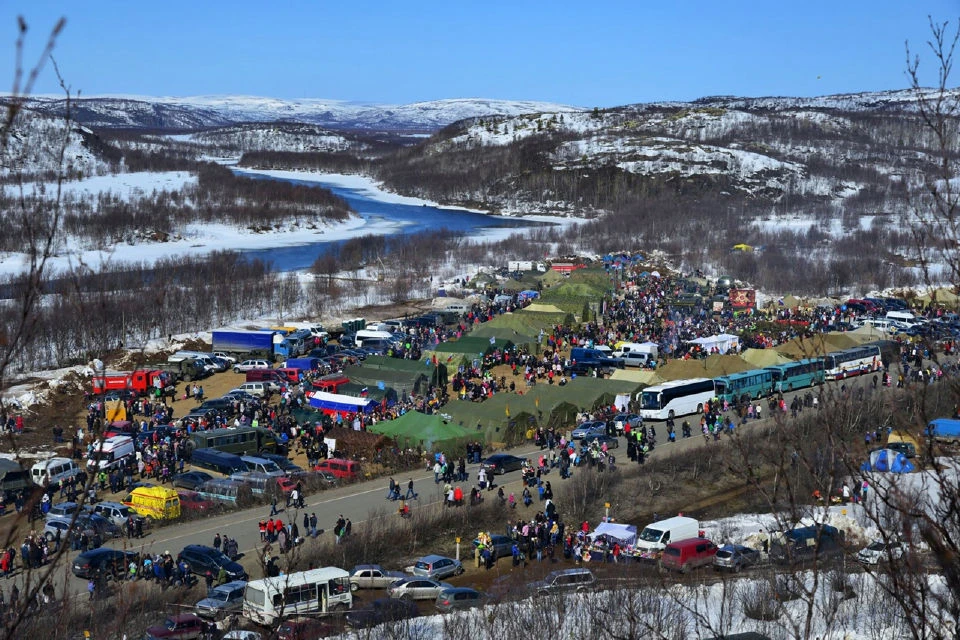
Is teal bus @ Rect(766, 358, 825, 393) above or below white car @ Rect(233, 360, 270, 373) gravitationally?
above

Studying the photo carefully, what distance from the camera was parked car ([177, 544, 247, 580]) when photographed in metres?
12.6

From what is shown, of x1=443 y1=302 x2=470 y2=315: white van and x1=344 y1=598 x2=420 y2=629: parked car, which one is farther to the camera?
x1=443 y1=302 x2=470 y2=315: white van

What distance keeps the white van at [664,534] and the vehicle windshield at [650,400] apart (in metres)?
7.50

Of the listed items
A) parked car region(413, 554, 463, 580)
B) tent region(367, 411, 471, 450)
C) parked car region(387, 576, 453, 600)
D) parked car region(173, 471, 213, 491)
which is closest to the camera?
parked car region(387, 576, 453, 600)

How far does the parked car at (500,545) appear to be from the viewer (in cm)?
1412

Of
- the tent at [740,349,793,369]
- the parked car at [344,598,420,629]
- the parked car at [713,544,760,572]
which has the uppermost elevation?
the tent at [740,349,793,369]

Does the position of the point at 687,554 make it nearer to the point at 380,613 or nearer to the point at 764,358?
the point at 380,613

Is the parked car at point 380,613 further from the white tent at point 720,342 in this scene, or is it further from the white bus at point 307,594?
the white tent at point 720,342

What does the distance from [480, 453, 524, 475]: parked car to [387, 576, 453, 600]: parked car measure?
539 cm

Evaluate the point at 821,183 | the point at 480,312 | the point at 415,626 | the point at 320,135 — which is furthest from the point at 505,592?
Result: the point at 320,135

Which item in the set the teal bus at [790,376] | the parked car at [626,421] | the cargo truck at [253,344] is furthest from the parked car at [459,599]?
the cargo truck at [253,344]

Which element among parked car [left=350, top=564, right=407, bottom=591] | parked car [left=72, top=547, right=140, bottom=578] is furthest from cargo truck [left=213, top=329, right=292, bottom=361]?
parked car [left=350, top=564, right=407, bottom=591]

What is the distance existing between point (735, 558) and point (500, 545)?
3.42 m

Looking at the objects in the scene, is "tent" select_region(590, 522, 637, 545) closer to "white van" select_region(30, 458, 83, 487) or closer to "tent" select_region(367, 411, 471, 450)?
"tent" select_region(367, 411, 471, 450)
